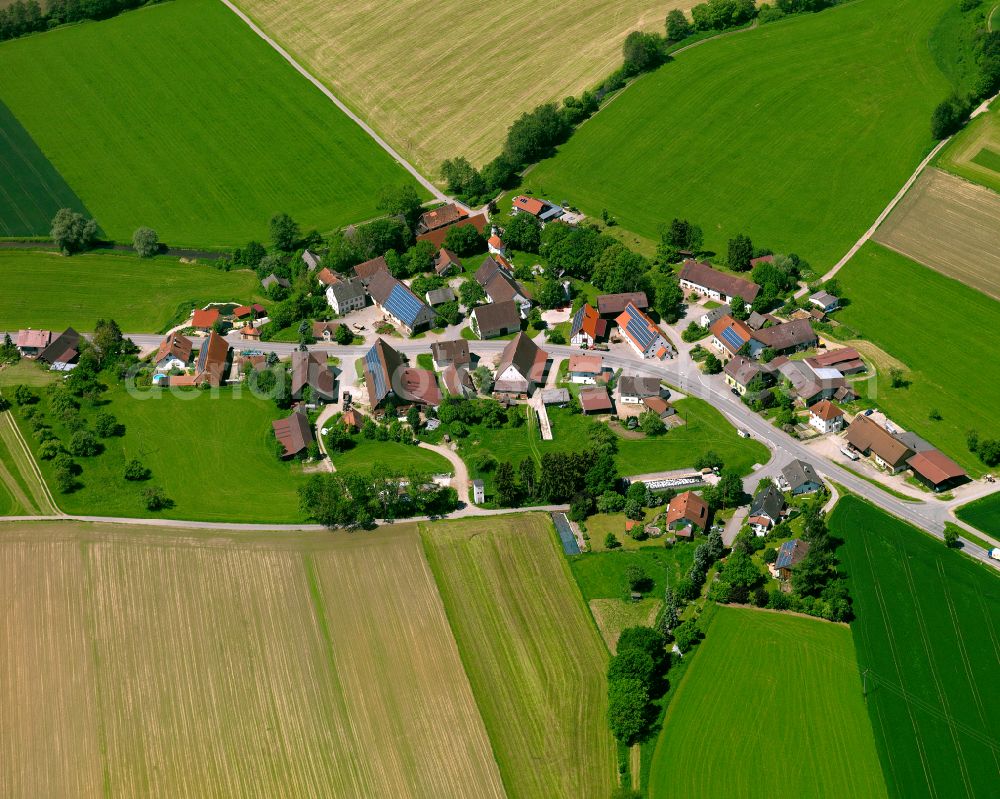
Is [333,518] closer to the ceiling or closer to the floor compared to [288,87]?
closer to the floor

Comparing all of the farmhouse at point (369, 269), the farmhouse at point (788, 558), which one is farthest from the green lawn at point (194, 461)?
the farmhouse at point (788, 558)

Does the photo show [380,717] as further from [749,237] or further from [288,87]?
[288,87]

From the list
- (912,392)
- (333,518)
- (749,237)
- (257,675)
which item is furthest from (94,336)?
(912,392)

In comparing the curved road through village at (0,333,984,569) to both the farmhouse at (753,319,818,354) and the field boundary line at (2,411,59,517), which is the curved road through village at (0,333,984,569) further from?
the farmhouse at (753,319,818,354)

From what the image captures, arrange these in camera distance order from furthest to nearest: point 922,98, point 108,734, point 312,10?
point 312,10, point 922,98, point 108,734

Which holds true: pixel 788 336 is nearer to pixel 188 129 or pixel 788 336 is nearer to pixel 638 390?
pixel 638 390

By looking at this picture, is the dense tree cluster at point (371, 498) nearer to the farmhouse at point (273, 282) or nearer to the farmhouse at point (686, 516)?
the farmhouse at point (686, 516)
